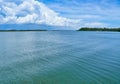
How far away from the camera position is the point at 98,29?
194250 millimetres

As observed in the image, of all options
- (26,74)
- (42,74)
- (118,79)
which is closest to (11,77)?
(26,74)

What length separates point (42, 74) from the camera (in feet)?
39.5

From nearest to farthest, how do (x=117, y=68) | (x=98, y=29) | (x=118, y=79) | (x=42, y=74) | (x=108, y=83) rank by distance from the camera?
(x=108, y=83)
(x=118, y=79)
(x=42, y=74)
(x=117, y=68)
(x=98, y=29)

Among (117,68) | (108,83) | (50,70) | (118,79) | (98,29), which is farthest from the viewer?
(98,29)

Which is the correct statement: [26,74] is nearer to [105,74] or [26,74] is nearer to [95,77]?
[95,77]

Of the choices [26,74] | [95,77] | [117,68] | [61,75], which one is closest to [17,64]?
[26,74]

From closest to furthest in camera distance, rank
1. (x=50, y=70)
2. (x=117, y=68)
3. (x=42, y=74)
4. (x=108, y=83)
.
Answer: (x=108, y=83), (x=42, y=74), (x=50, y=70), (x=117, y=68)

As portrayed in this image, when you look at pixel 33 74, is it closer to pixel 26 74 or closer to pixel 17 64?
pixel 26 74

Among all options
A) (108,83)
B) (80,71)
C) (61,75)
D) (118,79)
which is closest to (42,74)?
(61,75)

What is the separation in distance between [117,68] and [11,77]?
9416 millimetres

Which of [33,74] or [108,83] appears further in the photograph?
[33,74]

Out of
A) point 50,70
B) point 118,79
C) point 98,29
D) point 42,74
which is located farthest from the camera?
point 98,29

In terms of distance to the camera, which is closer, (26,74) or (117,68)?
(26,74)

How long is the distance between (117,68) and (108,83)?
411 cm
